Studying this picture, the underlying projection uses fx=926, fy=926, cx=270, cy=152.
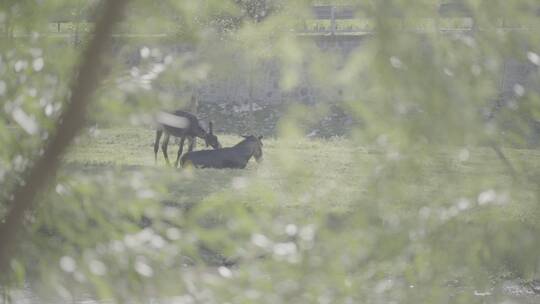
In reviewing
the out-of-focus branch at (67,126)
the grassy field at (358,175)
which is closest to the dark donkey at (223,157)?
the grassy field at (358,175)

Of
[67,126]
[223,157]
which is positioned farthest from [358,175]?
[223,157]

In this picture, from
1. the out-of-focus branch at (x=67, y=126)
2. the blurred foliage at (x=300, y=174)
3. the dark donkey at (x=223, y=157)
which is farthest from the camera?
the dark donkey at (x=223, y=157)

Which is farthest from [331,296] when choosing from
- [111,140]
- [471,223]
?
[111,140]

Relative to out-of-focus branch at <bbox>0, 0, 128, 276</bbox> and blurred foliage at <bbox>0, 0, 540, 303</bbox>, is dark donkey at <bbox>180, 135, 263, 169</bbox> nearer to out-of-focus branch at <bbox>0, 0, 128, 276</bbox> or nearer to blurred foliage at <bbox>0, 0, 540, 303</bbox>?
blurred foliage at <bbox>0, 0, 540, 303</bbox>

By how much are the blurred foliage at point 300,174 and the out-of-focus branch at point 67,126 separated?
2.5 inches

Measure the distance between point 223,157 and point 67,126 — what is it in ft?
29.3

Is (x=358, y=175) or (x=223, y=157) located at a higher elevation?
(x=358, y=175)

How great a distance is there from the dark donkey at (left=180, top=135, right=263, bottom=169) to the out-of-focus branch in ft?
27.5

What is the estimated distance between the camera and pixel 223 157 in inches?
380

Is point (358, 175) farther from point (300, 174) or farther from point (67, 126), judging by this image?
point (67, 126)

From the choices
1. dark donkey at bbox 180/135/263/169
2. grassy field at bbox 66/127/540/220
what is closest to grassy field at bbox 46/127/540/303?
grassy field at bbox 66/127/540/220

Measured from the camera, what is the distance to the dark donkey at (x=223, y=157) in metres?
9.45

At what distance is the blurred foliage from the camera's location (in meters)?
0.85

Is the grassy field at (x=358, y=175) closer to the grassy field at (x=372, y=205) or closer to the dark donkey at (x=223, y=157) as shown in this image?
the grassy field at (x=372, y=205)
